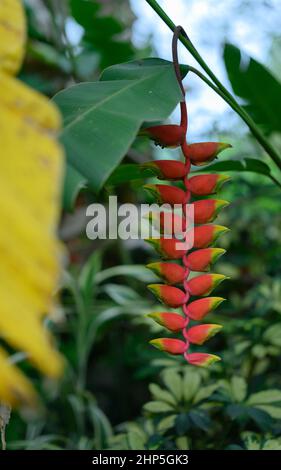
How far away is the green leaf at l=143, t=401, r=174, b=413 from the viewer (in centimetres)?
113

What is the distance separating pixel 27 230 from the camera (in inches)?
11.3

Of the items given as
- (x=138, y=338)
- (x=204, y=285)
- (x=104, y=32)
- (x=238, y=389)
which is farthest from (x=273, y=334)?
(x=104, y=32)

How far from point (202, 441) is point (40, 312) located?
1.00 m

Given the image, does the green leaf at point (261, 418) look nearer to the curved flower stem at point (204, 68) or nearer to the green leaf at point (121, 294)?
the curved flower stem at point (204, 68)

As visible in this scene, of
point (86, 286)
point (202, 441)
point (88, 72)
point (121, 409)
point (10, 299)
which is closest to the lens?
point (10, 299)

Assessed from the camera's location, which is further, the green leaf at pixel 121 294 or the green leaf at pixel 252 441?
the green leaf at pixel 121 294

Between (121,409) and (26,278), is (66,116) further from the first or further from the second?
(121,409)

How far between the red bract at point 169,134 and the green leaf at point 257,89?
429 millimetres

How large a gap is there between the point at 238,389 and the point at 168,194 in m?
0.55

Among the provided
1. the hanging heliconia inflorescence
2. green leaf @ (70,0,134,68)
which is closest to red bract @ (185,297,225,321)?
the hanging heliconia inflorescence

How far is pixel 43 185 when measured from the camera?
31 cm

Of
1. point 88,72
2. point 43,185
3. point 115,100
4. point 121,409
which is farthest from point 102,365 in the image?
point 43,185

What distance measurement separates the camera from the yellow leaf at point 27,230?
27 centimetres

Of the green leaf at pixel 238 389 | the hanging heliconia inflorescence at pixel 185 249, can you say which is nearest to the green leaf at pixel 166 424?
the green leaf at pixel 238 389
